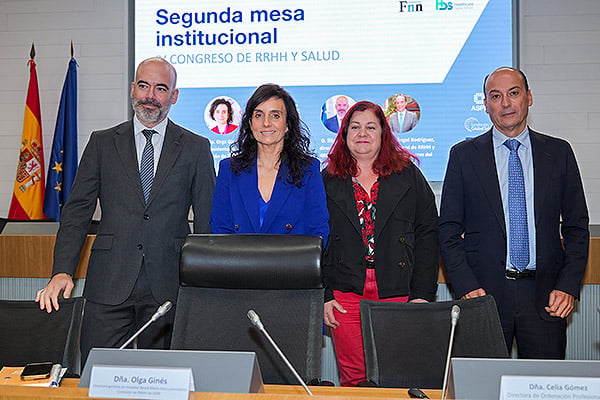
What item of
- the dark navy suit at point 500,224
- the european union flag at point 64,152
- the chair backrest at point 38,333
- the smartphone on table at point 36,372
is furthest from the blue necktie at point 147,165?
the european union flag at point 64,152

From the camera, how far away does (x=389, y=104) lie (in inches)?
163

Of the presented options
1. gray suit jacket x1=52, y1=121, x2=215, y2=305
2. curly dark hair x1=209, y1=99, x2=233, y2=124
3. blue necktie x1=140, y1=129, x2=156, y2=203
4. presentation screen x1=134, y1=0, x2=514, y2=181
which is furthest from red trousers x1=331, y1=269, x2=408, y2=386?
curly dark hair x1=209, y1=99, x2=233, y2=124

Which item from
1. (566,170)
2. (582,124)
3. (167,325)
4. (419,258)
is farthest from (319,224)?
(582,124)

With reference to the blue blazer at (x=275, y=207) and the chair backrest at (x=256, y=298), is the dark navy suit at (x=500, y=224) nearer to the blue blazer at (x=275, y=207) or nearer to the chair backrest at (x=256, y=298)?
the blue blazer at (x=275, y=207)

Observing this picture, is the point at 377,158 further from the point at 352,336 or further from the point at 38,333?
the point at 38,333

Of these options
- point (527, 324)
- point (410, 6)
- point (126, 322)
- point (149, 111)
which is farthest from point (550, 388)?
point (410, 6)

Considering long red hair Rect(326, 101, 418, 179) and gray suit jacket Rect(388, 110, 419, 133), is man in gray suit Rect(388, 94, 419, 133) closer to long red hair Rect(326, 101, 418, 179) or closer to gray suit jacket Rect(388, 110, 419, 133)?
gray suit jacket Rect(388, 110, 419, 133)

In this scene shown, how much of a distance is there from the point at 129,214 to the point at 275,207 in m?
0.60

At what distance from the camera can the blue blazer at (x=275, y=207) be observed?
2385 millimetres

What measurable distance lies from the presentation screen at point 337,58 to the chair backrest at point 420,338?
2196 millimetres

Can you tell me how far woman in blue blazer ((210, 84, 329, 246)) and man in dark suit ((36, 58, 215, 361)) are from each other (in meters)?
0.18

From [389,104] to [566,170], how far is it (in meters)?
1.77

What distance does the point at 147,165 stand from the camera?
101 inches

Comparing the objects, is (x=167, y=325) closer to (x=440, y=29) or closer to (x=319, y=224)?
(x=319, y=224)
